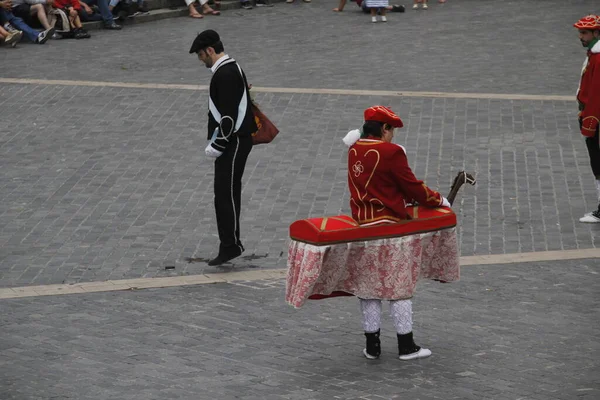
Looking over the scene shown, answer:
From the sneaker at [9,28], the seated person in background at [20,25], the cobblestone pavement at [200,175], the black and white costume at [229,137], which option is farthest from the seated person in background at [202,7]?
the black and white costume at [229,137]

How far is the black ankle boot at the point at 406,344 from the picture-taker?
25.8 ft

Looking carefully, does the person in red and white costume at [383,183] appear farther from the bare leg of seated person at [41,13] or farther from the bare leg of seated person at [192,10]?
the bare leg of seated person at [192,10]

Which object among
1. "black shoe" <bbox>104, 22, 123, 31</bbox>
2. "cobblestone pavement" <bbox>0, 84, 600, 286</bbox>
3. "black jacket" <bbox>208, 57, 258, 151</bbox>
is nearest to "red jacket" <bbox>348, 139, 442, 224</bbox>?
"black jacket" <bbox>208, 57, 258, 151</bbox>

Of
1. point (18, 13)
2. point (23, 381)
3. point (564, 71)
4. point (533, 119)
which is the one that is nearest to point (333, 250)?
point (23, 381)

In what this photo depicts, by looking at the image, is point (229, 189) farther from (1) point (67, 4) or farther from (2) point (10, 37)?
(1) point (67, 4)

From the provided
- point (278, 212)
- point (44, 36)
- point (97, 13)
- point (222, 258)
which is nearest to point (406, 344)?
point (222, 258)

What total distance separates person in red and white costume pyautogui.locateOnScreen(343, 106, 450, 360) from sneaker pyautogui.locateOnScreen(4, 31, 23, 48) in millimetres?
12474

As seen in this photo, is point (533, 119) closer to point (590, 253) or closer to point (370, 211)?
point (590, 253)

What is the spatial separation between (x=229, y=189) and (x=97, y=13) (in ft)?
38.5

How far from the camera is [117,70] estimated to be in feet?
57.6

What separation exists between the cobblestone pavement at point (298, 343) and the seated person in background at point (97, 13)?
1212 cm

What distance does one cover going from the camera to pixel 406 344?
Result: 7.88m

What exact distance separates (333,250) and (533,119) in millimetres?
7538

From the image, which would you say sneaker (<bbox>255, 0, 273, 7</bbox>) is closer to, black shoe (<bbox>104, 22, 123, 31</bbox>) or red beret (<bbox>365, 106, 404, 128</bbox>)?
black shoe (<bbox>104, 22, 123, 31</bbox>)
